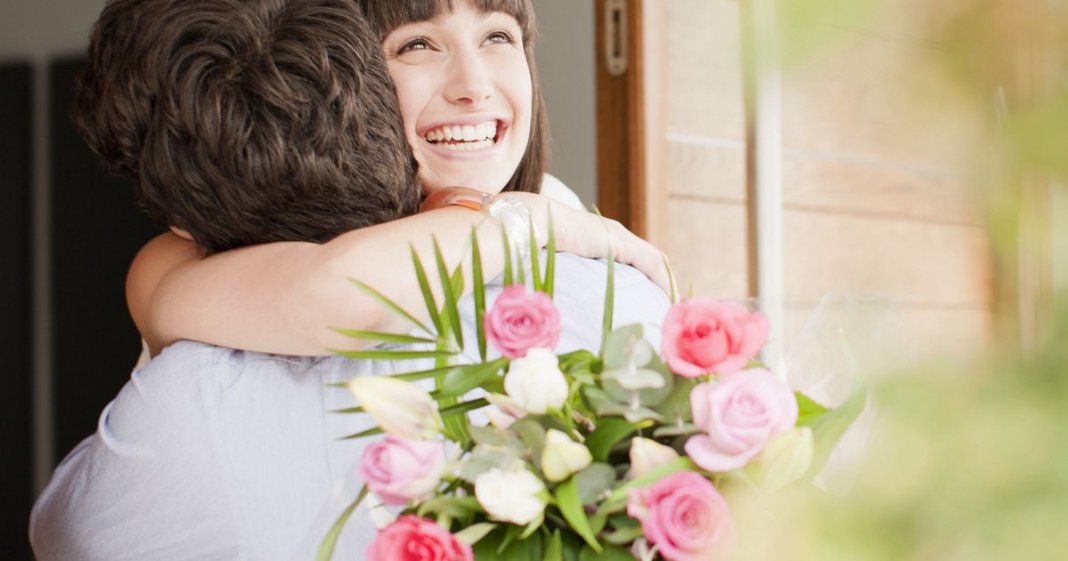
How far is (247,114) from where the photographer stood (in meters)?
1.05

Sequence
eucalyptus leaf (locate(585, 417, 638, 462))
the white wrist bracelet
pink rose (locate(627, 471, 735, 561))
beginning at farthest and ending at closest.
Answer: the white wrist bracelet < eucalyptus leaf (locate(585, 417, 638, 462)) < pink rose (locate(627, 471, 735, 561))

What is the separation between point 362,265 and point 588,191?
2.10m

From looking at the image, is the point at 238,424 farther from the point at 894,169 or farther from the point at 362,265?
the point at 894,169

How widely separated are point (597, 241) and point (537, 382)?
1.82 ft

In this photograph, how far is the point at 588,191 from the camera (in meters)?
3.00

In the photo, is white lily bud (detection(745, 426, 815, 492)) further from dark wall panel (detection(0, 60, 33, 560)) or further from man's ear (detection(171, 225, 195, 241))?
dark wall panel (detection(0, 60, 33, 560))

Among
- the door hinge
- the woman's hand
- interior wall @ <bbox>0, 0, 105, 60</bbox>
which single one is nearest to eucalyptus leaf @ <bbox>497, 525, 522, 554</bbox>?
the woman's hand

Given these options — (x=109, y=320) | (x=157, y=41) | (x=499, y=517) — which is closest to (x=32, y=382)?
(x=109, y=320)

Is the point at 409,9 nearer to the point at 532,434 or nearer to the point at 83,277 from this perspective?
the point at 532,434

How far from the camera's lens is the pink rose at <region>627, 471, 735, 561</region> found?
0.56 meters

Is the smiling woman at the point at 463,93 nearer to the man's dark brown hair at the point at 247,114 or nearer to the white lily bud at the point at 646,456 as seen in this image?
the man's dark brown hair at the point at 247,114

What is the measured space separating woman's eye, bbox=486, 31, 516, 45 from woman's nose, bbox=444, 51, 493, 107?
0.16 feet

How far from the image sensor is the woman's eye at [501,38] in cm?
160

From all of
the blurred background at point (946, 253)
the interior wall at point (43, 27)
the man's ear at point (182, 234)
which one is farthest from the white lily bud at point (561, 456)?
the interior wall at point (43, 27)
